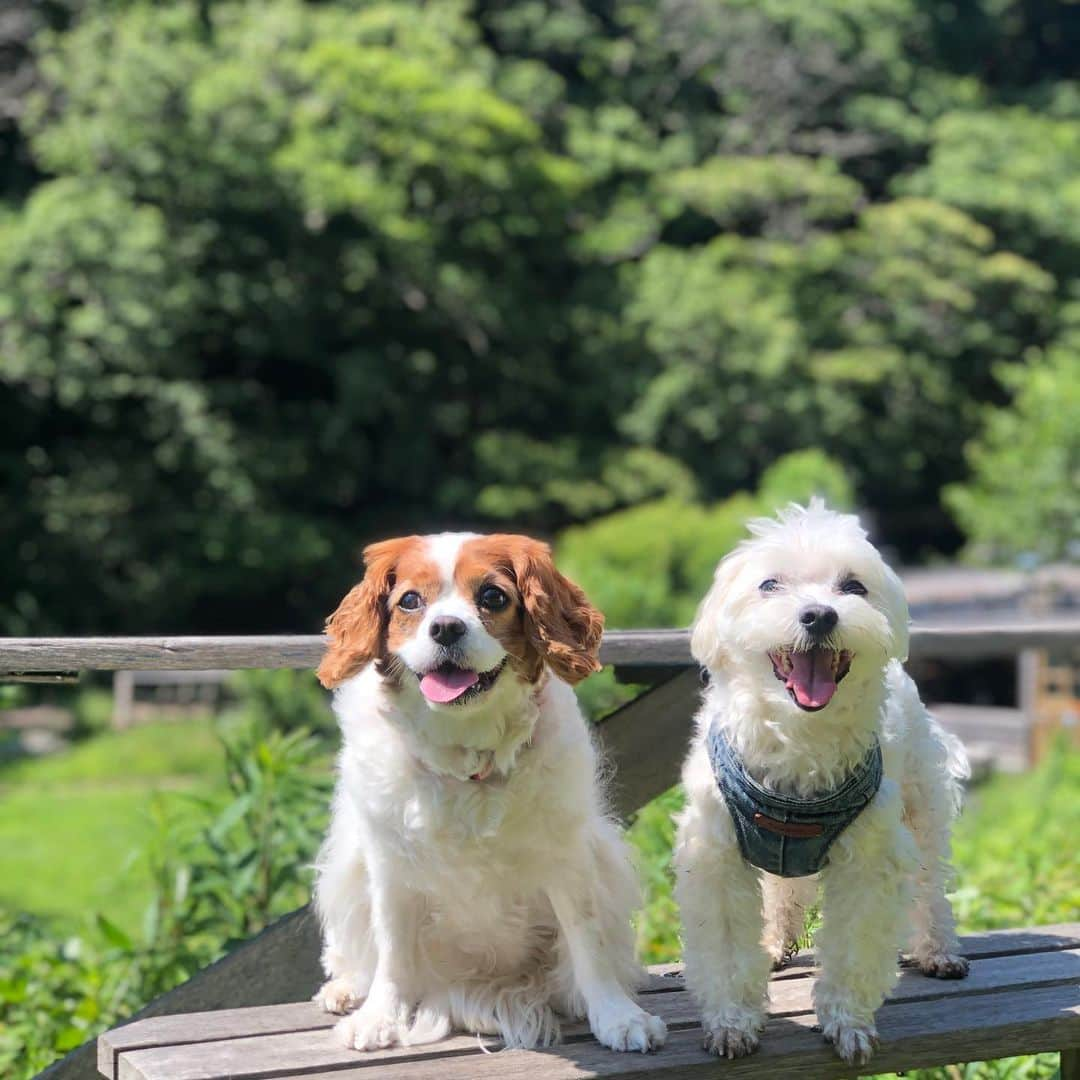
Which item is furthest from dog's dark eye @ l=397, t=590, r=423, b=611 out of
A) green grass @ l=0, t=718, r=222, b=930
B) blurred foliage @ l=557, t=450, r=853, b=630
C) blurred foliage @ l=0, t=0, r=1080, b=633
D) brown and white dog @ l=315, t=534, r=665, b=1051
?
blurred foliage @ l=0, t=0, r=1080, b=633

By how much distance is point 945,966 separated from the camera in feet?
9.13

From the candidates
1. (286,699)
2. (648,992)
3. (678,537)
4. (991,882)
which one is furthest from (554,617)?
(678,537)

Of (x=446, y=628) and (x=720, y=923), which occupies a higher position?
(x=446, y=628)

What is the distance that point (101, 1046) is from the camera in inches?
94.3

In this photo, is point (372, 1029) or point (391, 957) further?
point (391, 957)

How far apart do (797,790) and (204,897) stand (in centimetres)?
216

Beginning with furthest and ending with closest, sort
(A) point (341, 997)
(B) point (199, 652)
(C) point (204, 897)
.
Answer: (C) point (204, 897)
(B) point (199, 652)
(A) point (341, 997)

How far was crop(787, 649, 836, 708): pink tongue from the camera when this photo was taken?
91.0 inches

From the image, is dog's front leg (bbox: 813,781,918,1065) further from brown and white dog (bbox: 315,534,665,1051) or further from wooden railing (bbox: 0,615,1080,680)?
wooden railing (bbox: 0,615,1080,680)

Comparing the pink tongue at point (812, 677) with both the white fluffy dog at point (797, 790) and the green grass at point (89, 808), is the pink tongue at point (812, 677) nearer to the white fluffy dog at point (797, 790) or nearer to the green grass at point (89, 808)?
the white fluffy dog at point (797, 790)

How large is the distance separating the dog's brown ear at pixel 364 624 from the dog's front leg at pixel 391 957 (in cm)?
37

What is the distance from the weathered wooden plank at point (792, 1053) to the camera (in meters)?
2.30

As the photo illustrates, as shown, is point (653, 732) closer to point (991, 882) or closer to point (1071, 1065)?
point (1071, 1065)

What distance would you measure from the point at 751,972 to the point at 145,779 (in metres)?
13.5
